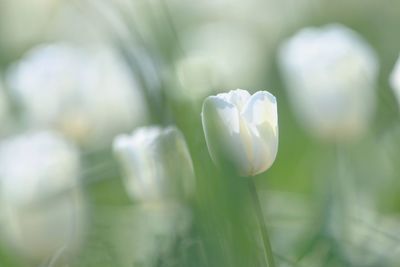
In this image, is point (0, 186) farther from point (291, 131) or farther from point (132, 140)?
point (291, 131)

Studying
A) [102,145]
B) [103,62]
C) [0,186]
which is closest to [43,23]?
[103,62]

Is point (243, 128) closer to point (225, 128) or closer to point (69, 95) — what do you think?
point (225, 128)

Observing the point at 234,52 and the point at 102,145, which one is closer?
the point at 102,145

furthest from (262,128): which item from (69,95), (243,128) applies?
(69,95)

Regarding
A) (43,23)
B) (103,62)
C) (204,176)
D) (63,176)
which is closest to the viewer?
(204,176)

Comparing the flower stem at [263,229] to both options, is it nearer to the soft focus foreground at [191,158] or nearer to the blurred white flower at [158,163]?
the soft focus foreground at [191,158]

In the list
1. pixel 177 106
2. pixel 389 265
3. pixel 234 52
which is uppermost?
pixel 177 106

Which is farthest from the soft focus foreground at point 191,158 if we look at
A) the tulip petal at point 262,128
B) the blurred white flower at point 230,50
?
the blurred white flower at point 230,50
